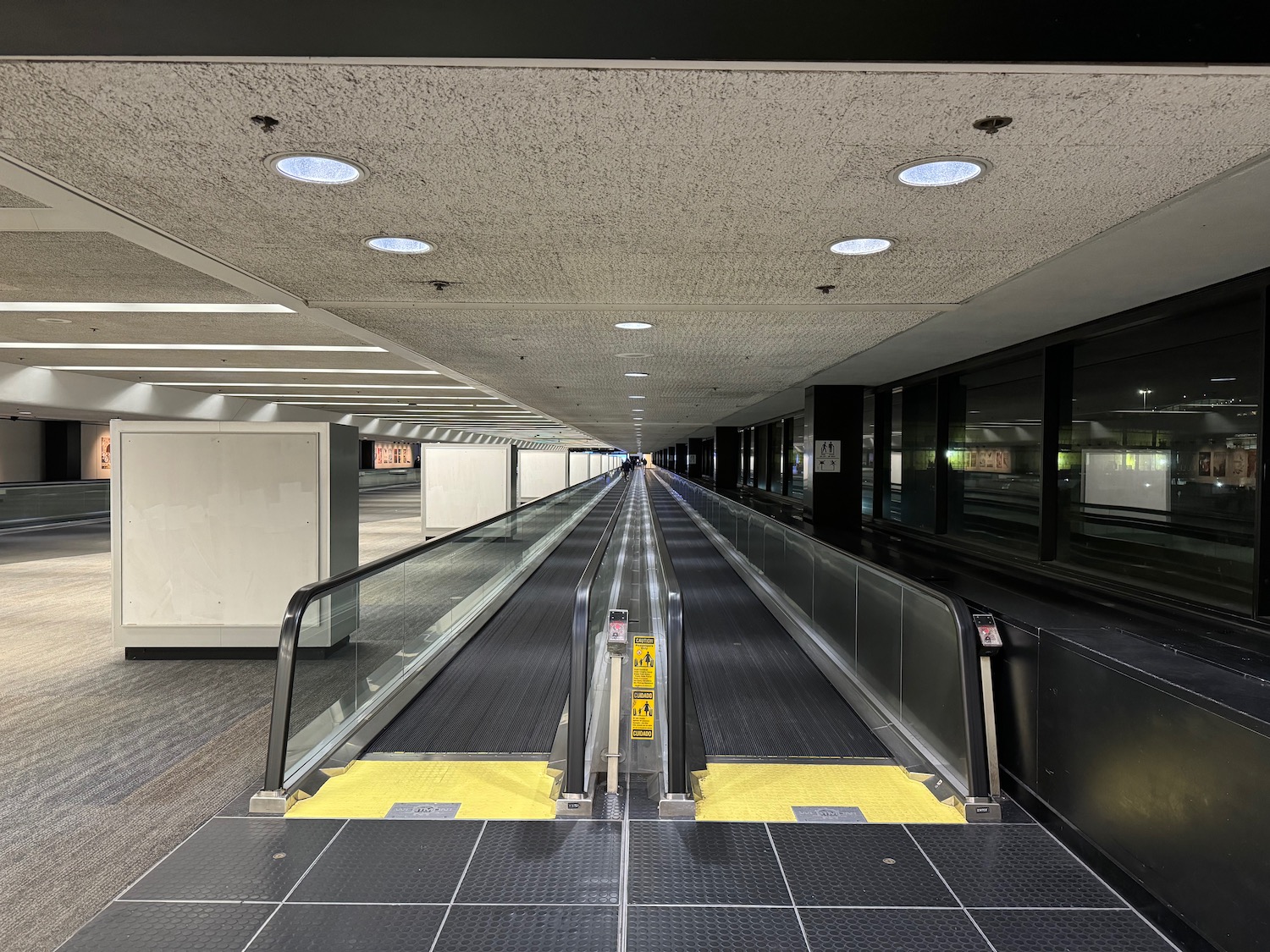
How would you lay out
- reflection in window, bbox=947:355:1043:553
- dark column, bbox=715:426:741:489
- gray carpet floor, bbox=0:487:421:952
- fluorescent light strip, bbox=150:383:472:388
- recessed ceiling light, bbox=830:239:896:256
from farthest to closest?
dark column, bbox=715:426:741:489
fluorescent light strip, bbox=150:383:472:388
reflection in window, bbox=947:355:1043:553
recessed ceiling light, bbox=830:239:896:256
gray carpet floor, bbox=0:487:421:952

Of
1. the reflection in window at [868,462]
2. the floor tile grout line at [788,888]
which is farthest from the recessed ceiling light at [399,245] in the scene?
the reflection in window at [868,462]

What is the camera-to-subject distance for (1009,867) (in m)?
3.17

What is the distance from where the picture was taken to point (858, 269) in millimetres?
4094

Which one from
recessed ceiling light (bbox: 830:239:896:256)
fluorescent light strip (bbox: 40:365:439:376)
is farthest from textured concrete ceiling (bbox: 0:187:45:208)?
fluorescent light strip (bbox: 40:365:439:376)

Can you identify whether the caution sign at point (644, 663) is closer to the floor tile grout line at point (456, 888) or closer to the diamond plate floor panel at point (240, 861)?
the floor tile grout line at point (456, 888)

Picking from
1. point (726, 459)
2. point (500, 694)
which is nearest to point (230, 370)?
point (500, 694)

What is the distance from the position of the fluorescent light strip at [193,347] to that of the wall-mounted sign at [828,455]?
586 centimetres

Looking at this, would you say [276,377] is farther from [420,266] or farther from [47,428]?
[47,428]

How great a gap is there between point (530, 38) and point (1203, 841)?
338cm

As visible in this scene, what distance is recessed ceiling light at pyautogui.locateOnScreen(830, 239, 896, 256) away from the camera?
356 cm

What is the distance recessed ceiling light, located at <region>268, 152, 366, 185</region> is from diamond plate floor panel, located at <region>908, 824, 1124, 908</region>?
3.65 metres

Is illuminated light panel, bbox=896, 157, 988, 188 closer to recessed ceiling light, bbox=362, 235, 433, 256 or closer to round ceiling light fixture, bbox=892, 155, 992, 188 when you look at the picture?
round ceiling light fixture, bbox=892, 155, 992, 188

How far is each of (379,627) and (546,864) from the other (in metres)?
2.64

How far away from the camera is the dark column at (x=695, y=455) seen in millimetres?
36344
